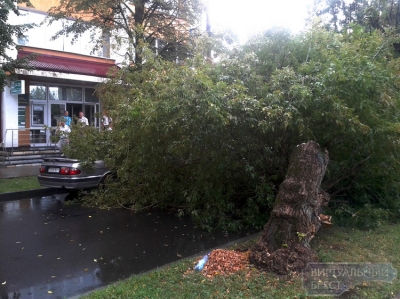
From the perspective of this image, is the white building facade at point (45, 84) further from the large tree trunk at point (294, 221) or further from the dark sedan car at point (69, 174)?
the large tree trunk at point (294, 221)

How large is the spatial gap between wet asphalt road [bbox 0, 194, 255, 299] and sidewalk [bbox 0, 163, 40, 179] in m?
3.82

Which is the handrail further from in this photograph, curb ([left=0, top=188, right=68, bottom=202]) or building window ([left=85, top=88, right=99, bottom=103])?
curb ([left=0, top=188, right=68, bottom=202])

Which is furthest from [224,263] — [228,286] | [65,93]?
[65,93]

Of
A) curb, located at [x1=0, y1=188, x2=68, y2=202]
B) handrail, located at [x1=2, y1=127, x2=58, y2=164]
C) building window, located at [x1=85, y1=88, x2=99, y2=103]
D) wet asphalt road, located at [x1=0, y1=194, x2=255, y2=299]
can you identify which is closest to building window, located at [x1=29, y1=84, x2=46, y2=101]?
handrail, located at [x1=2, y1=127, x2=58, y2=164]

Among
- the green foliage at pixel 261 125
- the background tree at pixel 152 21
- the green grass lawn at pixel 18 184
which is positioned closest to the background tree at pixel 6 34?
the green grass lawn at pixel 18 184

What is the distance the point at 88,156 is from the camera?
10734mm

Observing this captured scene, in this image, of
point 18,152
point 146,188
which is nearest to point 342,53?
point 146,188

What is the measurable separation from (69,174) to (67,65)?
10429 mm

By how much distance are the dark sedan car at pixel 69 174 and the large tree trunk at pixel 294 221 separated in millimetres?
6027

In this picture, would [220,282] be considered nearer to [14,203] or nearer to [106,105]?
[14,203]

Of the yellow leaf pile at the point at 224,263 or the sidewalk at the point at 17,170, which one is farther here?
the sidewalk at the point at 17,170

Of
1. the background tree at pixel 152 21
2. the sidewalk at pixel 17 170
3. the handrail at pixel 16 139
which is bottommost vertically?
the sidewalk at pixel 17 170

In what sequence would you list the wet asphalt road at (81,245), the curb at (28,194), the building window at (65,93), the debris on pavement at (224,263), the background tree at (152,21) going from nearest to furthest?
the debris on pavement at (224,263) → the wet asphalt road at (81,245) → the curb at (28,194) → the background tree at (152,21) → the building window at (65,93)

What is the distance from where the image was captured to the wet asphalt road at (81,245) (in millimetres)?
5453
